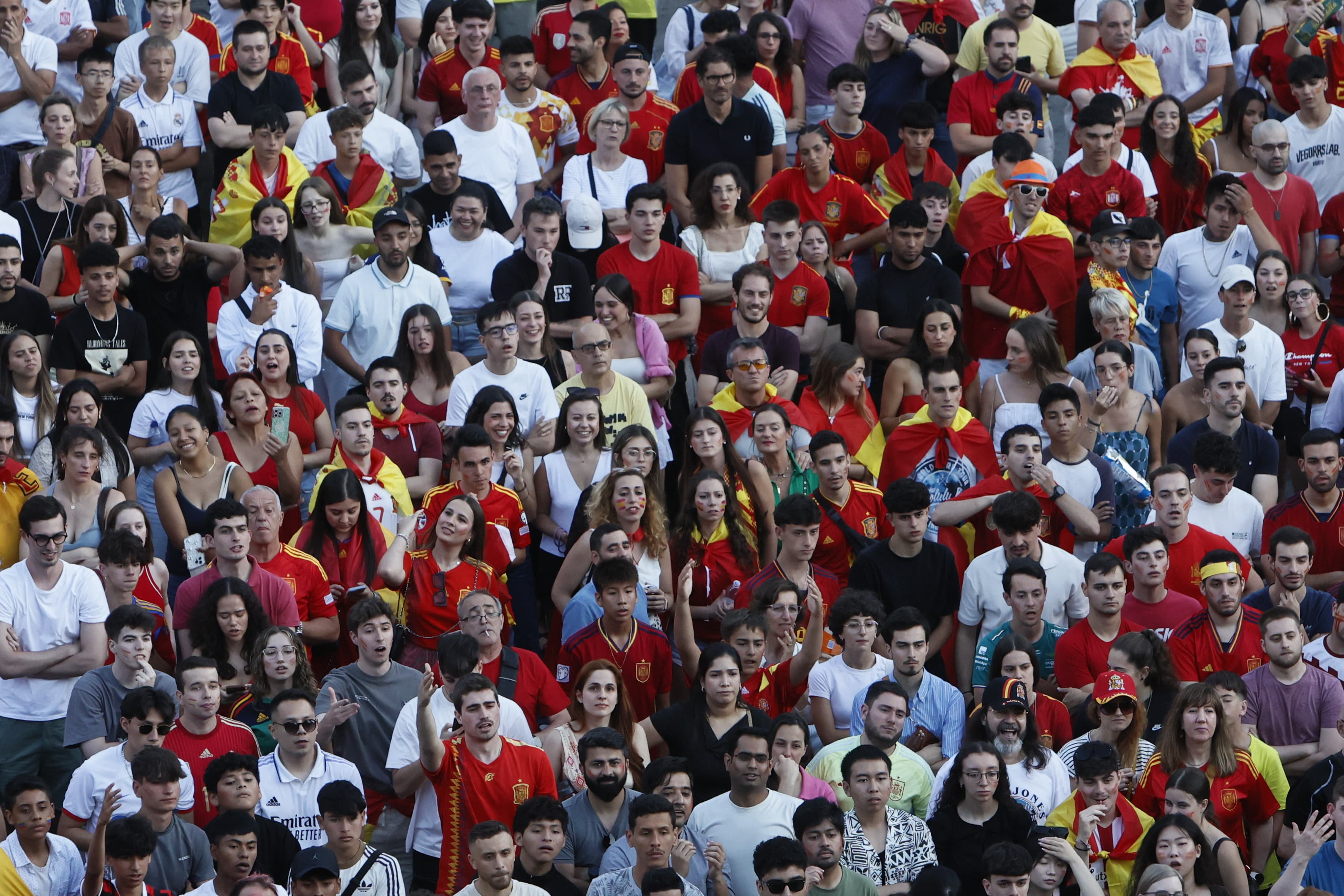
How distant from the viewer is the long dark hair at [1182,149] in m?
14.4

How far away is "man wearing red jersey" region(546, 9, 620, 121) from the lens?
584 inches

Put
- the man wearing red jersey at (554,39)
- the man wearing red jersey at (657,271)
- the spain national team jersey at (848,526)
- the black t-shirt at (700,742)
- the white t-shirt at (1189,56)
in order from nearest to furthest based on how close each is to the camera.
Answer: the black t-shirt at (700,742) → the spain national team jersey at (848,526) → the man wearing red jersey at (657,271) → the man wearing red jersey at (554,39) → the white t-shirt at (1189,56)

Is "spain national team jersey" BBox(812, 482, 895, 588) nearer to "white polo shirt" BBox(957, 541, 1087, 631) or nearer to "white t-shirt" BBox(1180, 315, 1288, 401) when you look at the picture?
"white polo shirt" BBox(957, 541, 1087, 631)

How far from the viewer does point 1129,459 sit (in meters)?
11.8

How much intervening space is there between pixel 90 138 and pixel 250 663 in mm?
5135

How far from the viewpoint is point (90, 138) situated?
13719mm

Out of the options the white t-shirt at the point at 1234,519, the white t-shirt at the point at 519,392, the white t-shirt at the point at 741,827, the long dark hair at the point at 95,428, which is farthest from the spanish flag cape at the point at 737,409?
the long dark hair at the point at 95,428

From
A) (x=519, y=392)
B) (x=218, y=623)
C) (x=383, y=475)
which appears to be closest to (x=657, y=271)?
(x=519, y=392)

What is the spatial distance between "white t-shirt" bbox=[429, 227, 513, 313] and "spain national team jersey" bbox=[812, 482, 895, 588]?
277cm

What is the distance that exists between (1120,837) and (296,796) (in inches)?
145

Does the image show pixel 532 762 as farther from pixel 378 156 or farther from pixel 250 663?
pixel 378 156

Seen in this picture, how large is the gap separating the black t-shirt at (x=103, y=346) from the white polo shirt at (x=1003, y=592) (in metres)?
4.95

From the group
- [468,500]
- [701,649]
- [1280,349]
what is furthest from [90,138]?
[1280,349]

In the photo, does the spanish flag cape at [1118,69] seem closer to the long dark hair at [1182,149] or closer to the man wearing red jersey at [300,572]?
the long dark hair at [1182,149]
